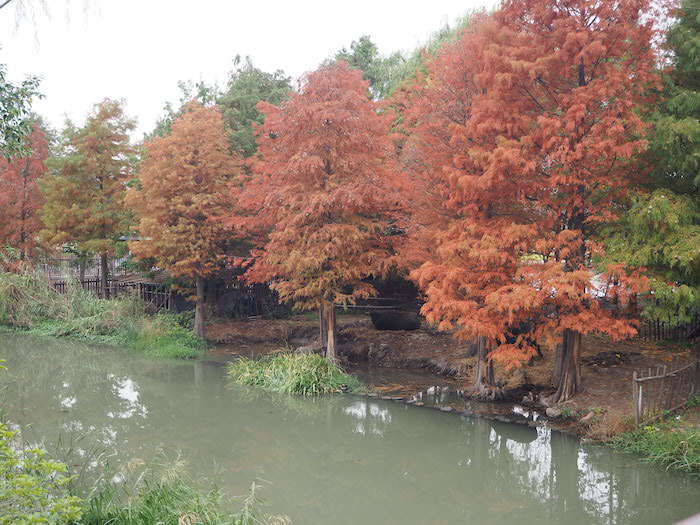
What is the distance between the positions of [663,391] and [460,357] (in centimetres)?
586

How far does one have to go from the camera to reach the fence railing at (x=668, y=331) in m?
14.2

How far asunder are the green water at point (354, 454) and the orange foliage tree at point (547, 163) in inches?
81.9

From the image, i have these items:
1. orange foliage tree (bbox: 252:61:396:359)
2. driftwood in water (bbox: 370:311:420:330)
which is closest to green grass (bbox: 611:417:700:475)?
orange foliage tree (bbox: 252:61:396:359)

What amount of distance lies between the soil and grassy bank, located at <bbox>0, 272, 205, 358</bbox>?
1.47 m

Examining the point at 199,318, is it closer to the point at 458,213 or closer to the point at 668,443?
the point at 458,213

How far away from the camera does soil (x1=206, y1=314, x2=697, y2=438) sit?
10477 mm

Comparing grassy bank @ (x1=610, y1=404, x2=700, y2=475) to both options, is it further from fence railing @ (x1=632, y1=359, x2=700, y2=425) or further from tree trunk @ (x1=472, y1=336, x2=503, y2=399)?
tree trunk @ (x1=472, y1=336, x2=503, y2=399)

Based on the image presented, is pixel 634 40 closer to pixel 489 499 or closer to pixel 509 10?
pixel 509 10

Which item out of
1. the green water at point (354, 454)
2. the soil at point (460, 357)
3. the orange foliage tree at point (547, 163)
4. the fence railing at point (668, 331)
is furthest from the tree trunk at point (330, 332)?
the fence railing at point (668, 331)

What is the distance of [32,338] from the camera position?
63.1ft

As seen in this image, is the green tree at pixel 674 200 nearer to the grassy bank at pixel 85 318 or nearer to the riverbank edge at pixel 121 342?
the riverbank edge at pixel 121 342

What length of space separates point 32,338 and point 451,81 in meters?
16.3

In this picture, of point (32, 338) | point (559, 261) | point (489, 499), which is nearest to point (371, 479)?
point (489, 499)

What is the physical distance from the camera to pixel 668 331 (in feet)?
48.2
